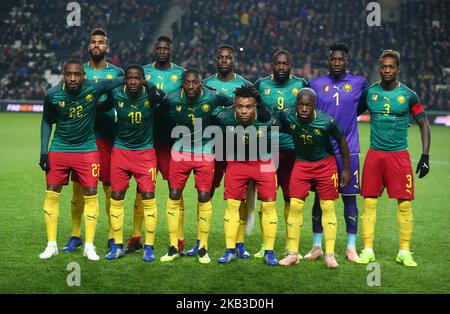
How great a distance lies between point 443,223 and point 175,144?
14.5 feet

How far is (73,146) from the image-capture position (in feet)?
25.1

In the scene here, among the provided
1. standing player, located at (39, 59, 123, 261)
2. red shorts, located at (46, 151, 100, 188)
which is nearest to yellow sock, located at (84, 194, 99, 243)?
standing player, located at (39, 59, 123, 261)

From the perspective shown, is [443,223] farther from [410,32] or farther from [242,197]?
[410,32]

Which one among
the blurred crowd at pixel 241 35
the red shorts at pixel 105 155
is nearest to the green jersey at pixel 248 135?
the red shorts at pixel 105 155

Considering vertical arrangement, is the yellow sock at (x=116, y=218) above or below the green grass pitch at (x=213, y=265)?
above

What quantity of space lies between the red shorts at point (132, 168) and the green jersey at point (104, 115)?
2.03ft

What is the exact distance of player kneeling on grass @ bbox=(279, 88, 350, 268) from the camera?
7.29 m

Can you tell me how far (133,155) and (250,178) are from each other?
1.34 meters

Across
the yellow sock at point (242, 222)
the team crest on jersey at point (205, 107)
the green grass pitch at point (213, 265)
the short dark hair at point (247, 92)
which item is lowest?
the green grass pitch at point (213, 265)

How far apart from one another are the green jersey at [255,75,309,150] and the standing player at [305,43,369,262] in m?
0.24

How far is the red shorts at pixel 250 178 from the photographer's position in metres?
7.54

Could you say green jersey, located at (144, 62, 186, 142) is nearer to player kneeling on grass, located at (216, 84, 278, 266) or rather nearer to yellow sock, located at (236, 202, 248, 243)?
player kneeling on grass, located at (216, 84, 278, 266)

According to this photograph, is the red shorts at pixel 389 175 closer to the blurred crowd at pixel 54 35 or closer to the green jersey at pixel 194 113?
the green jersey at pixel 194 113

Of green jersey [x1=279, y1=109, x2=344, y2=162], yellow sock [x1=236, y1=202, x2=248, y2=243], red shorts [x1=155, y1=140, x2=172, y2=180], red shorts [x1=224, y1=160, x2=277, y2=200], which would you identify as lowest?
yellow sock [x1=236, y1=202, x2=248, y2=243]
